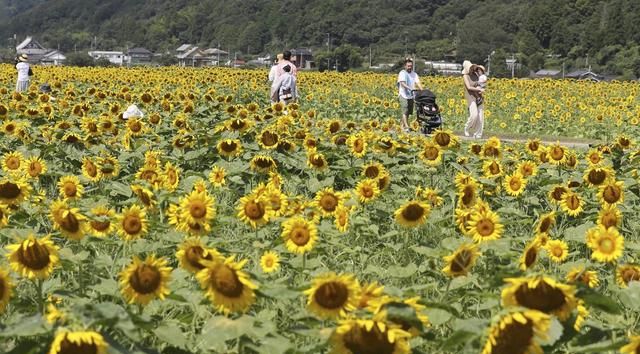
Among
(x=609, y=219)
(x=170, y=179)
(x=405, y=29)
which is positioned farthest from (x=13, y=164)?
(x=405, y=29)

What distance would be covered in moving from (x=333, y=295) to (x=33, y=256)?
1072 mm

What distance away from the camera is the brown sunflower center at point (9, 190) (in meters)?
4.26

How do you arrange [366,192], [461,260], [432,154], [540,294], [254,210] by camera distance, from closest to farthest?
[540,294]
[461,260]
[254,210]
[366,192]
[432,154]

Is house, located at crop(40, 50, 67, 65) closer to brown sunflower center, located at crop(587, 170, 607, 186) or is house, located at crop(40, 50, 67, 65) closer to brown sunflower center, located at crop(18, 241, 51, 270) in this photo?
brown sunflower center, located at crop(587, 170, 607, 186)

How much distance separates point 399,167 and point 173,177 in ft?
7.98

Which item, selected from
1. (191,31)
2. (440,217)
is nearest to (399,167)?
(440,217)

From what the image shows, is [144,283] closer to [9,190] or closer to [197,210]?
[197,210]

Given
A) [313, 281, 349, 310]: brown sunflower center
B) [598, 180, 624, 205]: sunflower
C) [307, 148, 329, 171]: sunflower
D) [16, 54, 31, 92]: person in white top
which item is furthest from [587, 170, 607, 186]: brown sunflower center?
[16, 54, 31, 92]: person in white top

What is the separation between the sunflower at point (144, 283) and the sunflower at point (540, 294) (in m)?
1.11

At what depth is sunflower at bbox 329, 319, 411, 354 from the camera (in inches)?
84.8

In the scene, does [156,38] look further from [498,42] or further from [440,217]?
[440,217]

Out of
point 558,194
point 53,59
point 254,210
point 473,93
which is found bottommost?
point 53,59

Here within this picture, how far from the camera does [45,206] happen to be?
445cm

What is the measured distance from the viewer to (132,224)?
3713 millimetres
